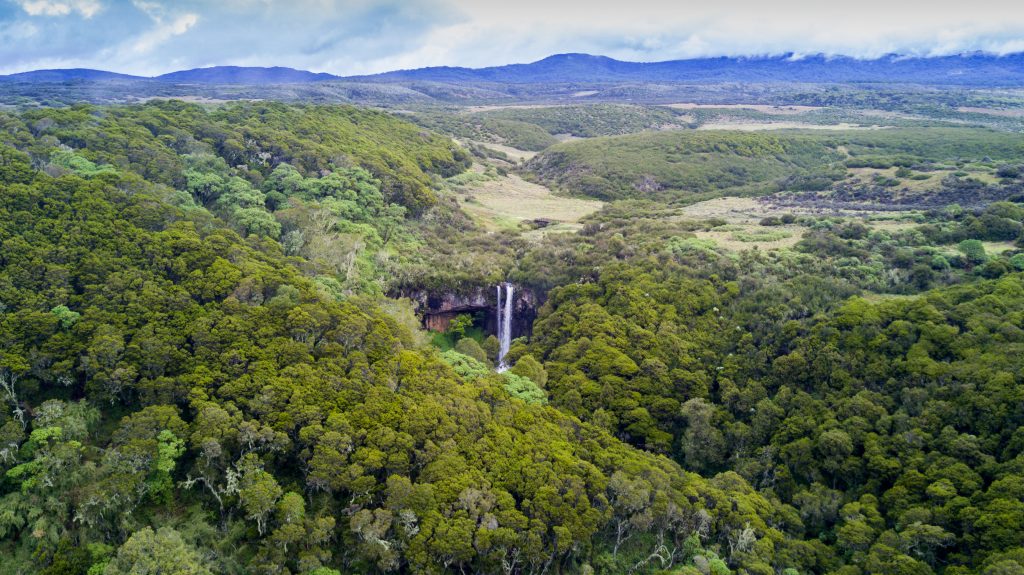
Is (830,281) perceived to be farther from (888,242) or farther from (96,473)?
(96,473)

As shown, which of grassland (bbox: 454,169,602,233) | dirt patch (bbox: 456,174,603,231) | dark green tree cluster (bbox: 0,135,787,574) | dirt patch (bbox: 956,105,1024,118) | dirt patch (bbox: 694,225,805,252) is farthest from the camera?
dirt patch (bbox: 956,105,1024,118)

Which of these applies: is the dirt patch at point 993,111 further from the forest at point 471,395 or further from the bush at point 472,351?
the bush at point 472,351

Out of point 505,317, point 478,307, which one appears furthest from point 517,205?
point 505,317

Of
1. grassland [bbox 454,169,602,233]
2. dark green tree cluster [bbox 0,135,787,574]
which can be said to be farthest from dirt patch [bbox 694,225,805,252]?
dark green tree cluster [bbox 0,135,787,574]

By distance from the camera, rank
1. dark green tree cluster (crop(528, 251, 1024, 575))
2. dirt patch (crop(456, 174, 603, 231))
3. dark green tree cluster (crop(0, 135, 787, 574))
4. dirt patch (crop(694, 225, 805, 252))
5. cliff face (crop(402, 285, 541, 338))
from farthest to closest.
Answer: dirt patch (crop(456, 174, 603, 231))
dirt patch (crop(694, 225, 805, 252))
cliff face (crop(402, 285, 541, 338))
dark green tree cluster (crop(528, 251, 1024, 575))
dark green tree cluster (crop(0, 135, 787, 574))

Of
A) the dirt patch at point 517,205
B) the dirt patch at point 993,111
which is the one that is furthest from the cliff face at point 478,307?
the dirt patch at point 993,111

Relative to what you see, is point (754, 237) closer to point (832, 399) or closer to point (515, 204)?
point (832, 399)

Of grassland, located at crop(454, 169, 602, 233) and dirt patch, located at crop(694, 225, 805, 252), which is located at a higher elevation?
dirt patch, located at crop(694, 225, 805, 252)

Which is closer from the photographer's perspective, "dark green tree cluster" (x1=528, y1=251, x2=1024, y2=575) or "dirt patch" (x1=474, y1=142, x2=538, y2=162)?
"dark green tree cluster" (x1=528, y1=251, x2=1024, y2=575)

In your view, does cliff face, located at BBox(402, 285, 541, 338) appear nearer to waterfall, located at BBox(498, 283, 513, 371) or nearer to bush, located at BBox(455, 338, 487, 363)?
waterfall, located at BBox(498, 283, 513, 371)
